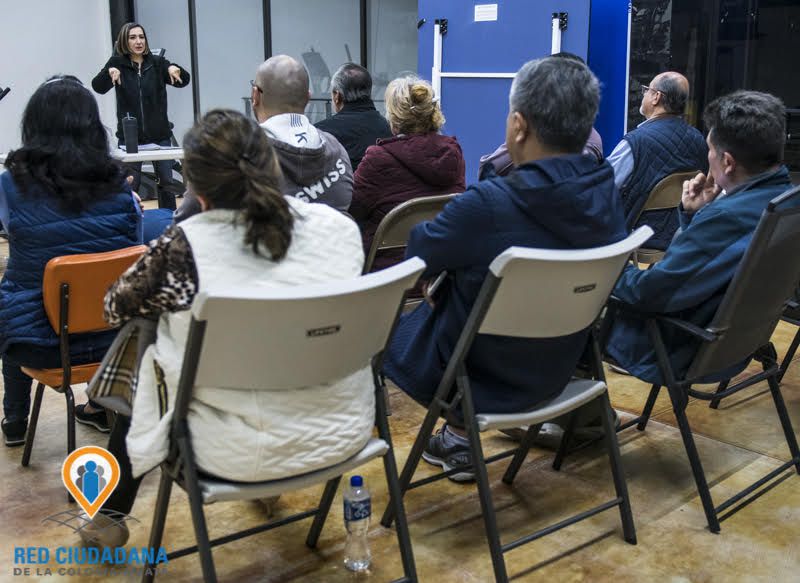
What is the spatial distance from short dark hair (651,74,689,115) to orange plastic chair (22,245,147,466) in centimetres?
251

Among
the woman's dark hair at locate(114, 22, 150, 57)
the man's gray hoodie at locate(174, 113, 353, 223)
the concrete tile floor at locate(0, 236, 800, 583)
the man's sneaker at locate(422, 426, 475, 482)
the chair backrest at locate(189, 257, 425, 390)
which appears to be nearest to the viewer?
the chair backrest at locate(189, 257, 425, 390)

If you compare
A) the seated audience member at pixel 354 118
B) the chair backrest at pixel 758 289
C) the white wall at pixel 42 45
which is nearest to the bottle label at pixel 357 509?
the chair backrest at pixel 758 289

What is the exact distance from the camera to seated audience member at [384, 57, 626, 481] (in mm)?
2100

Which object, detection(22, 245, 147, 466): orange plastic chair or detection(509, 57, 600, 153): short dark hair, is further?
detection(22, 245, 147, 466): orange plastic chair

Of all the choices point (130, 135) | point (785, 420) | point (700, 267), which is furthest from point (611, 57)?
point (700, 267)

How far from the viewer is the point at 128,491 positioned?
2.21m

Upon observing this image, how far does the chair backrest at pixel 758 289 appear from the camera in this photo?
2.23 m

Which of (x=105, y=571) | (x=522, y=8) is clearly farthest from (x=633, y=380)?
(x=522, y=8)

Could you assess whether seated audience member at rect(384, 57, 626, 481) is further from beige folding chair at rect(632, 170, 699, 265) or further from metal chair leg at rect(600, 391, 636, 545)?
beige folding chair at rect(632, 170, 699, 265)

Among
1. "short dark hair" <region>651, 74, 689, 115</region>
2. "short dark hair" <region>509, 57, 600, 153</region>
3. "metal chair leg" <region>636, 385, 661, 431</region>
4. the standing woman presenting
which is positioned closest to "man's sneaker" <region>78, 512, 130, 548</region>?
"short dark hair" <region>509, 57, 600, 153</region>

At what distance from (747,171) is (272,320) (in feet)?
5.18

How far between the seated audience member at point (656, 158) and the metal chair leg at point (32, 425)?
2427 mm

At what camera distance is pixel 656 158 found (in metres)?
3.87

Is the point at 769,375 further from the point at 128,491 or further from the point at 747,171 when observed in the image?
the point at 128,491
